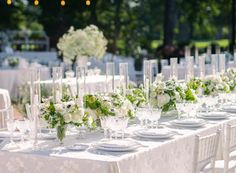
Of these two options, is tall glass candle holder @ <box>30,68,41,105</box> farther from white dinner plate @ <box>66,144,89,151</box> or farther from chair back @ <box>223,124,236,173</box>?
chair back @ <box>223,124,236,173</box>

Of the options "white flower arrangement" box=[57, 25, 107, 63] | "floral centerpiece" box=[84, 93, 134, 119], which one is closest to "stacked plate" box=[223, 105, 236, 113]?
"floral centerpiece" box=[84, 93, 134, 119]

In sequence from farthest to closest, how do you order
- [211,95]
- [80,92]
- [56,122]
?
1. [211,95]
2. [80,92]
3. [56,122]

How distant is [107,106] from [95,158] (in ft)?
2.63

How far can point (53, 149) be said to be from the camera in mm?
5090

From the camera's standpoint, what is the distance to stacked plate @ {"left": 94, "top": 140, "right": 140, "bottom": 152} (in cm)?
499

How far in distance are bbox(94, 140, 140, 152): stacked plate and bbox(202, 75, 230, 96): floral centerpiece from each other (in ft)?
6.94

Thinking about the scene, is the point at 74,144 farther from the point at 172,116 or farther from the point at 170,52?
the point at 170,52

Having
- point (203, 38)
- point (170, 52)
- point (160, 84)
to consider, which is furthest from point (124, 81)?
point (203, 38)

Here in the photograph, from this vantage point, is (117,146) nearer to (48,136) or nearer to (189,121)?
(48,136)

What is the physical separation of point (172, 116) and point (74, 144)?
171 centimetres

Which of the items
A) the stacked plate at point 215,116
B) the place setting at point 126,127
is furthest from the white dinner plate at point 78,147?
the stacked plate at point 215,116

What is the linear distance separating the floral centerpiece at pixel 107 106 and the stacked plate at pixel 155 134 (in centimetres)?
16

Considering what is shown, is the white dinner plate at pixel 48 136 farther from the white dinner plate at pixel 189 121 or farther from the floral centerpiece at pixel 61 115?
the white dinner plate at pixel 189 121

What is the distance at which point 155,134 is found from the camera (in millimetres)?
5480
